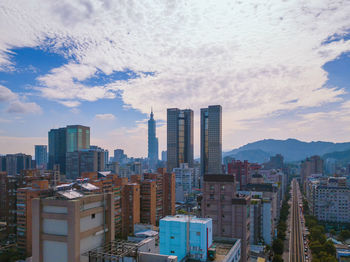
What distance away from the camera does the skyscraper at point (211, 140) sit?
7219 inches

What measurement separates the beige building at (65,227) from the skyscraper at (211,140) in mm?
169959

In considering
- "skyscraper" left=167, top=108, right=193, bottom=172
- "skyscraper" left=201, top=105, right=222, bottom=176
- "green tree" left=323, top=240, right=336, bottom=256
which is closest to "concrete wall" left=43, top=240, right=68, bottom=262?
"green tree" left=323, top=240, right=336, bottom=256

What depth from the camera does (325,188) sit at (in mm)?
94812

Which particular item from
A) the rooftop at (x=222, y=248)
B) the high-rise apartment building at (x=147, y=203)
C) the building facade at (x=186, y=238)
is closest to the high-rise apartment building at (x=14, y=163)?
the high-rise apartment building at (x=147, y=203)

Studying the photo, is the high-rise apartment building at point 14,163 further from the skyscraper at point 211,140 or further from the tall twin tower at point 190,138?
the skyscraper at point 211,140

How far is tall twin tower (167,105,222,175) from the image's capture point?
18500 cm

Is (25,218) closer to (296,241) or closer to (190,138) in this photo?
(296,241)

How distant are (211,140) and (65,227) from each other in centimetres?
17585

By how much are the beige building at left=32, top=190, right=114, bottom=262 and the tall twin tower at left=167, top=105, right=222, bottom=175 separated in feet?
558

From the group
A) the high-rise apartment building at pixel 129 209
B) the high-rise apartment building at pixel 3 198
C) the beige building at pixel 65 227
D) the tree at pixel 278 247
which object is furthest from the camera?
the high-rise apartment building at pixel 3 198

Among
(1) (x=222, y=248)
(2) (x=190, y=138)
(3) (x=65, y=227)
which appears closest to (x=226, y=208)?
(1) (x=222, y=248)

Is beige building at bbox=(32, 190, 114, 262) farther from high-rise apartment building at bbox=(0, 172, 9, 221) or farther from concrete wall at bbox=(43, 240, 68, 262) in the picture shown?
high-rise apartment building at bbox=(0, 172, 9, 221)

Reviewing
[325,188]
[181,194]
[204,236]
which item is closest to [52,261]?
[204,236]

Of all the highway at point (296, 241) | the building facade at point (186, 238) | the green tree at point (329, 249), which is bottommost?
the highway at point (296, 241)
